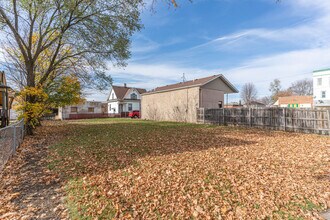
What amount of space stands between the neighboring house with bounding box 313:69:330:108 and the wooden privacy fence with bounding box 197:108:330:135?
25949mm

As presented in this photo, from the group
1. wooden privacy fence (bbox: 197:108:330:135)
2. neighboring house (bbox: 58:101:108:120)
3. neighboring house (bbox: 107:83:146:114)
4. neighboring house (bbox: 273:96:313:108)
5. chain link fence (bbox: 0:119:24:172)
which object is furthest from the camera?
neighboring house (bbox: 273:96:313:108)

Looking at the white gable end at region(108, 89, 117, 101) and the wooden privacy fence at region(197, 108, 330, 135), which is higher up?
the white gable end at region(108, 89, 117, 101)

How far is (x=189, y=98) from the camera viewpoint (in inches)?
778

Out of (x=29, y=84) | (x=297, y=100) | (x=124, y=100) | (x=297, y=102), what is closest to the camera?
(x=29, y=84)

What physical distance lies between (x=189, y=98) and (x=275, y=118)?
8730 mm

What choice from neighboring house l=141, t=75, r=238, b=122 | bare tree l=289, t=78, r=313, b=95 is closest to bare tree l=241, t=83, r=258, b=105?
bare tree l=289, t=78, r=313, b=95

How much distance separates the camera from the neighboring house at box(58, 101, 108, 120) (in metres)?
31.4

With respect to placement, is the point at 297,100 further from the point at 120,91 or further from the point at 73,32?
the point at 73,32

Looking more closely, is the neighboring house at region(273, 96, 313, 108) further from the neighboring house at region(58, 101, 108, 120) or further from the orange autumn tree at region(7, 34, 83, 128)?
the orange autumn tree at region(7, 34, 83, 128)

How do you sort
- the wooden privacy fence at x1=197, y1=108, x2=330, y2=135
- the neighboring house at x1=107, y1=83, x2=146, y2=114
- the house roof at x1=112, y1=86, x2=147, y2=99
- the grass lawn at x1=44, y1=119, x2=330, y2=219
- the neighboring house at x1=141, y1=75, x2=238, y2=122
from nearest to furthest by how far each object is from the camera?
the grass lawn at x1=44, y1=119, x2=330, y2=219
the wooden privacy fence at x1=197, y1=108, x2=330, y2=135
the neighboring house at x1=141, y1=75, x2=238, y2=122
the neighboring house at x1=107, y1=83, x2=146, y2=114
the house roof at x1=112, y1=86, x2=147, y2=99

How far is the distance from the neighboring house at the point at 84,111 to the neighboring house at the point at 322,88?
3857 cm

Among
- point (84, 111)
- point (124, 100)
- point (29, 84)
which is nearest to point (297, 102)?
point (124, 100)

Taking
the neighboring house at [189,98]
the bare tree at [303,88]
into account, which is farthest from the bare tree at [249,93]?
the neighboring house at [189,98]

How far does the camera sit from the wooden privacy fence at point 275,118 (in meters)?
10.7
